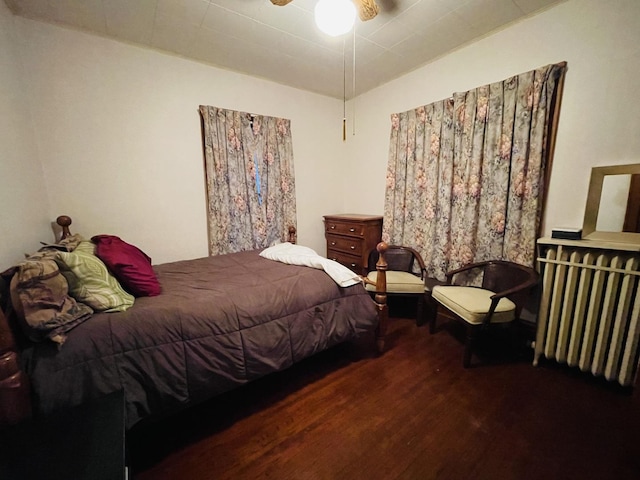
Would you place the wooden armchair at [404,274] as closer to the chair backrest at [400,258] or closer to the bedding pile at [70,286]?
the chair backrest at [400,258]

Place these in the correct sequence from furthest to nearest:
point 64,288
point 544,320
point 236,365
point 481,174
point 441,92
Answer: point 441,92
point 481,174
point 544,320
point 236,365
point 64,288

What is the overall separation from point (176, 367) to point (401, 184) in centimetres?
266

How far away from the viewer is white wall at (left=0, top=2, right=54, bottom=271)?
1471mm

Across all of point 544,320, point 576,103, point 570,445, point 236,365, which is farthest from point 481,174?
point 236,365

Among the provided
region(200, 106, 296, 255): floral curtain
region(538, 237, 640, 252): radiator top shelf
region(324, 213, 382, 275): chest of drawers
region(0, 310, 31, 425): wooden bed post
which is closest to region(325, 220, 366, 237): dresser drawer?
region(324, 213, 382, 275): chest of drawers

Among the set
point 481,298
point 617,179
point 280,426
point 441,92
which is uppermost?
point 441,92

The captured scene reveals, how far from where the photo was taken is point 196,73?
8.37 feet

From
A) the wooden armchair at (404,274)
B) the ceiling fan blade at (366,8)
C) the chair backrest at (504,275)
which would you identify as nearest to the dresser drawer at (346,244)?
the wooden armchair at (404,274)

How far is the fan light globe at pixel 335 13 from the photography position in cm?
136

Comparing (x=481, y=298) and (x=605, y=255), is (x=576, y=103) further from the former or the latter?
(x=481, y=298)

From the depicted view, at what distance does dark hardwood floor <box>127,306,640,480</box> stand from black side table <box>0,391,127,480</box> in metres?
0.53

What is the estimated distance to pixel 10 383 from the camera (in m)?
0.88

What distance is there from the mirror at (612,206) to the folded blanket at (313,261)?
5.43 feet

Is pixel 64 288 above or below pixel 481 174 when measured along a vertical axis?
below
